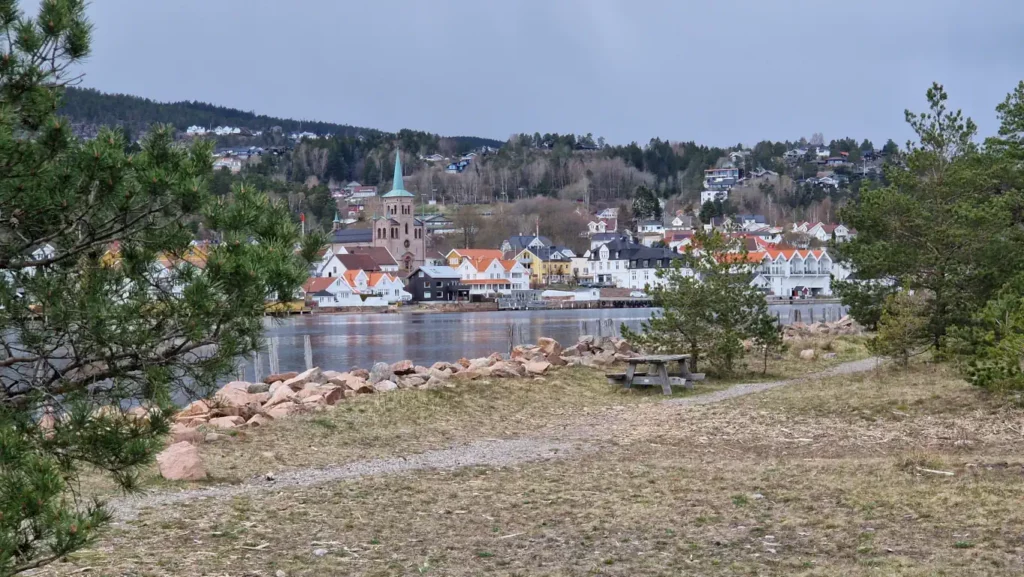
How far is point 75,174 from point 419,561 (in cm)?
369

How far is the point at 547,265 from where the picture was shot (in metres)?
140

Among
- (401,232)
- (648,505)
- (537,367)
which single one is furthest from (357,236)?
(648,505)

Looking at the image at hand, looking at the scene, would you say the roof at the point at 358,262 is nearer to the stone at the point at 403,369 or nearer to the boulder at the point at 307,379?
the stone at the point at 403,369

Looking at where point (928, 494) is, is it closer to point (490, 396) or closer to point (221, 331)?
point (221, 331)

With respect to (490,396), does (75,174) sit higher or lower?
higher

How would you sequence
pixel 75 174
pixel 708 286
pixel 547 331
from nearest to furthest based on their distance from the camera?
pixel 75 174, pixel 708 286, pixel 547 331

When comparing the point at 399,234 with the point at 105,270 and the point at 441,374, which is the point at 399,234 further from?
the point at 105,270

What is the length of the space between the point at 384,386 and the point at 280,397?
186cm

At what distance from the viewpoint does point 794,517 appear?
27.9ft

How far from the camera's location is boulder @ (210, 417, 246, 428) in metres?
13.9

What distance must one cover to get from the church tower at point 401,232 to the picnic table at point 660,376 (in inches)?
4826

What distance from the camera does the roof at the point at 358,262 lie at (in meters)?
112

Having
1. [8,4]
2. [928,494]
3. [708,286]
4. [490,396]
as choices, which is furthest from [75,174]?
[708,286]

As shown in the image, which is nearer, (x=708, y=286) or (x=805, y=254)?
(x=708, y=286)
